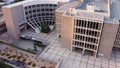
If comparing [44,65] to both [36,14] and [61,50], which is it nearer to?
[61,50]

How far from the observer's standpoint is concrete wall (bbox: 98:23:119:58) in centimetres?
3856

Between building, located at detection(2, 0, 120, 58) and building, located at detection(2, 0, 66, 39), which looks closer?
building, located at detection(2, 0, 120, 58)

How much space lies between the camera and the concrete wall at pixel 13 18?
51875mm

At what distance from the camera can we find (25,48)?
53.8 metres

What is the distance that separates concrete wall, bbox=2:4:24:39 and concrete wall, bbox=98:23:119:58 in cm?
3575

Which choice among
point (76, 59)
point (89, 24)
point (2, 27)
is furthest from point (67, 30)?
point (2, 27)

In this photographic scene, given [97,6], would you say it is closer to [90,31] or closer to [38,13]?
[90,31]

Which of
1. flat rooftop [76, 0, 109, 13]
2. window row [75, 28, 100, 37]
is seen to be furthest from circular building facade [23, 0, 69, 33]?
window row [75, 28, 100, 37]

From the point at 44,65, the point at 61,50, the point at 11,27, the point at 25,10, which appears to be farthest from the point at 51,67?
the point at 25,10

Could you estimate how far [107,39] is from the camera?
133 feet

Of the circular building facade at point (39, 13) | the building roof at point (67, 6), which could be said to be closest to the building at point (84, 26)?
the building roof at point (67, 6)

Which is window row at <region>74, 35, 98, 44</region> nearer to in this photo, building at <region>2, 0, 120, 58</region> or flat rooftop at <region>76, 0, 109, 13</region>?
building at <region>2, 0, 120, 58</region>

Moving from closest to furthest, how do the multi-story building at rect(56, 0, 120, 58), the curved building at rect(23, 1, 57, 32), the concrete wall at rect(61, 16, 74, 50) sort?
the multi-story building at rect(56, 0, 120, 58), the concrete wall at rect(61, 16, 74, 50), the curved building at rect(23, 1, 57, 32)

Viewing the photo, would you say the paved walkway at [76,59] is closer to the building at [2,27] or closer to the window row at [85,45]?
the window row at [85,45]
